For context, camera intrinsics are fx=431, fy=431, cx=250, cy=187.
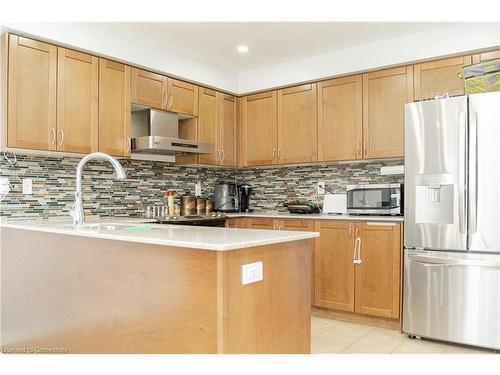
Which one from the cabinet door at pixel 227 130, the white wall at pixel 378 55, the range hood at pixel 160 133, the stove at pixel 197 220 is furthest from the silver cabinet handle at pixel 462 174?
the cabinet door at pixel 227 130

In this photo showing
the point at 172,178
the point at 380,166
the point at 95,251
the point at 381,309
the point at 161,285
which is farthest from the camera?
the point at 172,178

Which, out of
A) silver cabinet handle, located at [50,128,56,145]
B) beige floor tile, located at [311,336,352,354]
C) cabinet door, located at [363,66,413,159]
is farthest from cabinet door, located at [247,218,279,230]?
silver cabinet handle, located at [50,128,56,145]

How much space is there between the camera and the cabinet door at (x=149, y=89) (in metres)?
3.79

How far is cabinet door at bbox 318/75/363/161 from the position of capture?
13.1ft

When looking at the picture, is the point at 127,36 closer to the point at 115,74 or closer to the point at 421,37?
the point at 115,74

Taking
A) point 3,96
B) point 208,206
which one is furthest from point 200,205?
point 3,96

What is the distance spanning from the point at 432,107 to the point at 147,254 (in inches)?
95.1

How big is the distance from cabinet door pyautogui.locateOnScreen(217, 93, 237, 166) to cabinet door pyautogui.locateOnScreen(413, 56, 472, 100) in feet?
6.42

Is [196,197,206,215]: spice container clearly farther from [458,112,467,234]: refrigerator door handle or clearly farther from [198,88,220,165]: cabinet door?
[458,112,467,234]: refrigerator door handle

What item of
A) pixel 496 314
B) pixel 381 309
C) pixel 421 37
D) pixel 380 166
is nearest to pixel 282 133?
pixel 380 166

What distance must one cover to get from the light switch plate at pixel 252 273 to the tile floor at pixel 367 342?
1410 mm

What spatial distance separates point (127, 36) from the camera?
3.69 m

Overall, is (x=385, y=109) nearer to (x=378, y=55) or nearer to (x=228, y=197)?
(x=378, y=55)

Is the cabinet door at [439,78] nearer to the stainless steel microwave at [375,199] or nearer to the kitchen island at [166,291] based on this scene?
the stainless steel microwave at [375,199]
